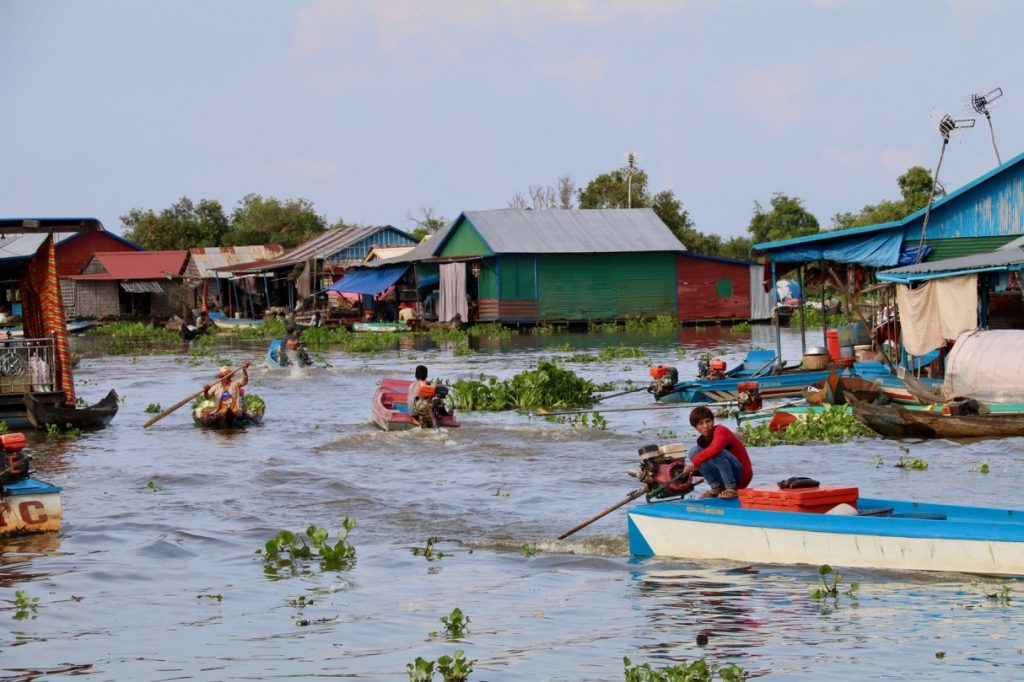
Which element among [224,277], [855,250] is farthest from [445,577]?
[224,277]

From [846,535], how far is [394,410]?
455 inches

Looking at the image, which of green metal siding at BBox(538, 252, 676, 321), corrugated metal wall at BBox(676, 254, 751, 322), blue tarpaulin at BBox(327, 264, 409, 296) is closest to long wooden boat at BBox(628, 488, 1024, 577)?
green metal siding at BBox(538, 252, 676, 321)

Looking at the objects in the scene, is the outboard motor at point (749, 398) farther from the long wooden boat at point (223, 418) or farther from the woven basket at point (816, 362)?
the long wooden boat at point (223, 418)

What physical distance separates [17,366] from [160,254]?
46649mm

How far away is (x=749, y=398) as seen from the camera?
72.2ft

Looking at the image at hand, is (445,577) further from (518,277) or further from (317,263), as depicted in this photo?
(317,263)

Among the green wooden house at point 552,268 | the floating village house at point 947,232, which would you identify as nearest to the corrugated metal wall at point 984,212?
the floating village house at point 947,232

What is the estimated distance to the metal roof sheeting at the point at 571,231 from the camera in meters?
52.0

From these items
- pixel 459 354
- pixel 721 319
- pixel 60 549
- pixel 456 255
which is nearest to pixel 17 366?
pixel 60 549

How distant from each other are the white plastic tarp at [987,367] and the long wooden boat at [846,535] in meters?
8.23

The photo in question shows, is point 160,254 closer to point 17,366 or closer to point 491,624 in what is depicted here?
point 17,366

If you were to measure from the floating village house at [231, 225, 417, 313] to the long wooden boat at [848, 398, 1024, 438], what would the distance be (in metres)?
44.9

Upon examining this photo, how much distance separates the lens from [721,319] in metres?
54.8

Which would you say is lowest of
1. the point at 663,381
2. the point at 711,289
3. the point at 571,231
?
the point at 663,381
